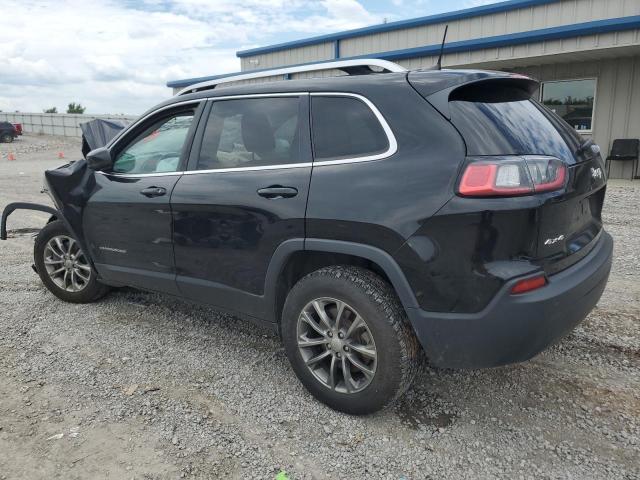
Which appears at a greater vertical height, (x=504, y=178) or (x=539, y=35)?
(x=539, y=35)

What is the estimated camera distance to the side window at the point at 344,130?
2.69 m

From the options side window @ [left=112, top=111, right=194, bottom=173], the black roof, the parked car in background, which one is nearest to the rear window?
the black roof

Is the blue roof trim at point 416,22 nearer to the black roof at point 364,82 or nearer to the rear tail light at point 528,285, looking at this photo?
the black roof at point 364,82

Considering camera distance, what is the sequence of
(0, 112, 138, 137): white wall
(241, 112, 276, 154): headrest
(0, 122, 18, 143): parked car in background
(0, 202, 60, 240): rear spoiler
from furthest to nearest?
(0, 112, 138, 137): white wall → (0, 122, 18, 143): parked car in background → (0, 202, 60, 240): rear spoiler → (241, 112, 276, 154): headrest

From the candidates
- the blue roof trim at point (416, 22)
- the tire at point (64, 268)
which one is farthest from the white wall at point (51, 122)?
the tire at point (64, 268)

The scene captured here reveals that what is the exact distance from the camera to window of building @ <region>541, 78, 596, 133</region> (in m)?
12.2

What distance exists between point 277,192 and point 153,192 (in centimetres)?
113

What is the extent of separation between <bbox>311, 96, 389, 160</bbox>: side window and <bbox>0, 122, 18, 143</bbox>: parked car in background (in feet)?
109

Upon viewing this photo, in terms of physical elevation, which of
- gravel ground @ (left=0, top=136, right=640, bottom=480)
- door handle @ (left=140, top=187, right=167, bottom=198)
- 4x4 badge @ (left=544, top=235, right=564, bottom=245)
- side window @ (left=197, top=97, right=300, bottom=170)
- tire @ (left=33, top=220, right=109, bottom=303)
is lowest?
gravel ground @ (left=0, top=136, right=640, bottom=480)

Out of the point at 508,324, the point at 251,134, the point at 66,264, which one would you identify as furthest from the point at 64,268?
the point at 508,324

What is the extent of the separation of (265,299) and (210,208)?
2.20 feet

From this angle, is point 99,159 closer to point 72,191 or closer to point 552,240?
point 72,191

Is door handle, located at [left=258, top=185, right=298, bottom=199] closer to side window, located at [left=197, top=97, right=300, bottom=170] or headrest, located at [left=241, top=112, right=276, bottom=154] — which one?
side window, located at [left=197, top=97, right=300, bottom=170]

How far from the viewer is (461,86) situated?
2.56 metres
